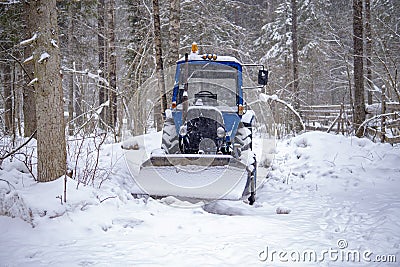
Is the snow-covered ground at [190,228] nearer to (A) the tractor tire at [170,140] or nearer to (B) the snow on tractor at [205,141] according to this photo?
(B) the snow on tractor at [205,141]

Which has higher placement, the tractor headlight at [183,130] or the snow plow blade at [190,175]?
the tractor headlight at [183,130]

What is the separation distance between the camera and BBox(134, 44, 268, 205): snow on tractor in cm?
495

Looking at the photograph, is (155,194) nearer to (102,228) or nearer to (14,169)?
(102,228)

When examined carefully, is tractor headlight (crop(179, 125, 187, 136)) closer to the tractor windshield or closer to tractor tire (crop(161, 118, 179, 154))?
A: tractor tire (crop(161, 118, 179, 154))

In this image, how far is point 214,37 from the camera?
649 inches

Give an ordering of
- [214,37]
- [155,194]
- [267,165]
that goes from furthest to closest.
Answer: [214,37] → [267,165] → [155,194]

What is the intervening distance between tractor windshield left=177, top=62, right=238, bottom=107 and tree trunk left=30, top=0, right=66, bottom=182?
9.20 feet

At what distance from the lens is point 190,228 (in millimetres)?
3934

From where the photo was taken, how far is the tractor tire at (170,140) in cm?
618

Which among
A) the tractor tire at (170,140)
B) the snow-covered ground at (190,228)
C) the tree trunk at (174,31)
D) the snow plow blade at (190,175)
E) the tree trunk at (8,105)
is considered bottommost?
the snow-covered ground at (190,228)

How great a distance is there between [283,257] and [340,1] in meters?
23.0

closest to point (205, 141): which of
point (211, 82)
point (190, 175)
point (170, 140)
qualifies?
point (170, 140)

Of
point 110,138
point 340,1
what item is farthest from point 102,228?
point 340,1

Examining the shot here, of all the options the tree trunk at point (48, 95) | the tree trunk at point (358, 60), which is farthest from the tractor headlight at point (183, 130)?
the tree trunk at point (358, 60)
